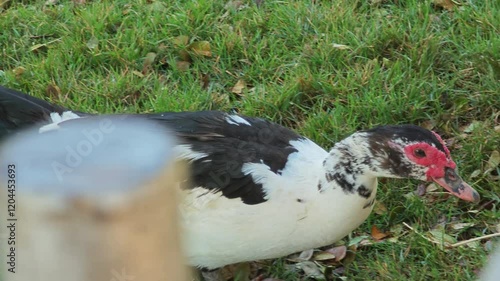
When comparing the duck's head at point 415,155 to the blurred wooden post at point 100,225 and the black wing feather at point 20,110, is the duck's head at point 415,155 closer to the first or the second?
the black wing feather at point 20,110

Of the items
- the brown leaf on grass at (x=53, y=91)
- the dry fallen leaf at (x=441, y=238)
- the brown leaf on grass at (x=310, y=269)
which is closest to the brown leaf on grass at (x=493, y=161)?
the dry fallen leaf at (x=441, y=238)

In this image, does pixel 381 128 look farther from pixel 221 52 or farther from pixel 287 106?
pixel 221 52

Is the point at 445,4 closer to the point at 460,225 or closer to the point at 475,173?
the point at 475,173

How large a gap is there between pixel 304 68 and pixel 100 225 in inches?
113

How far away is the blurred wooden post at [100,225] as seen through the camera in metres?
0.77

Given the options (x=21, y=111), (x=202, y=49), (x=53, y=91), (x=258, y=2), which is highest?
(x=21, y=111)

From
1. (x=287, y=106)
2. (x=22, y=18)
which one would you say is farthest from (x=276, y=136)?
(x=22, y=18)

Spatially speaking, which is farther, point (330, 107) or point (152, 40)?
point (152, 40)

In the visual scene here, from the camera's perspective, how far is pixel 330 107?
3459 millimetres

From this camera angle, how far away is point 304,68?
359 centimetres

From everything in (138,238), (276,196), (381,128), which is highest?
(138,238)

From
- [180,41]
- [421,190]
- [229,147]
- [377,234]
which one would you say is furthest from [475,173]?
[180,41]

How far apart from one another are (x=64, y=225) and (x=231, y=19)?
130 inches

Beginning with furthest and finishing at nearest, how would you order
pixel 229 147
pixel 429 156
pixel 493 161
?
pixel 493 161 < pixel 229 147 < pixel 429 156
